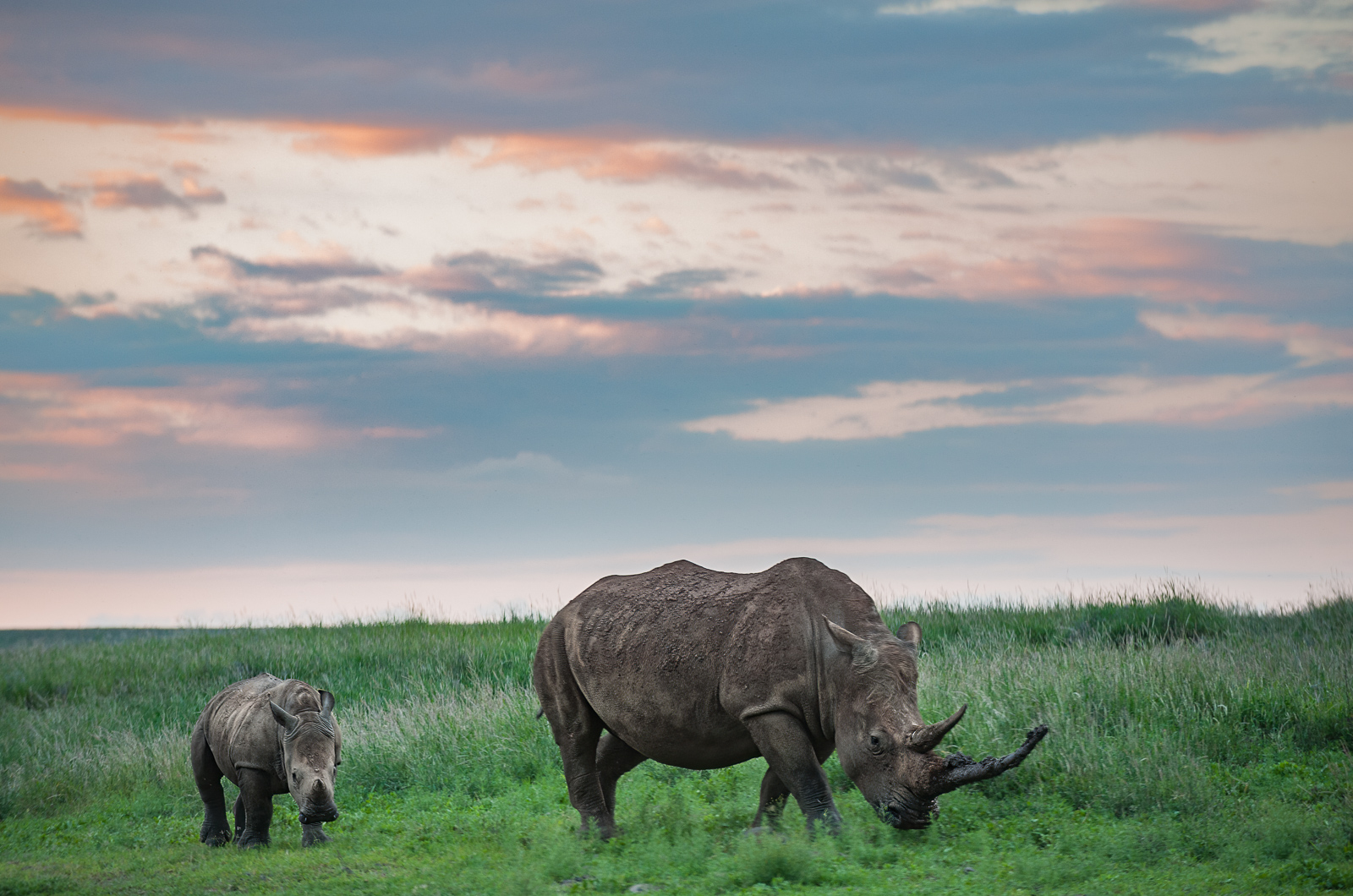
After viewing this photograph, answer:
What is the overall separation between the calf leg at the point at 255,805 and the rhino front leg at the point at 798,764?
19.4 ft

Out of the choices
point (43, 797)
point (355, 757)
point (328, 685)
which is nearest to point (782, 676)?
point (355, 757)

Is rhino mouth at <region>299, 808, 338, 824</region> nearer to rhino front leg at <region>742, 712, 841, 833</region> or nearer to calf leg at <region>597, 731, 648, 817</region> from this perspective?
calf leg at <region>597, 731, 648, 817</region>

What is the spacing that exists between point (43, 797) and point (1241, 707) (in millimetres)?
18144

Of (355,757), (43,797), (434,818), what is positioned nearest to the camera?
(434,818)

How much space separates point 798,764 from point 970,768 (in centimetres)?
153

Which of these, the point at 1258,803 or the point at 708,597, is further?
the point at 1258,803

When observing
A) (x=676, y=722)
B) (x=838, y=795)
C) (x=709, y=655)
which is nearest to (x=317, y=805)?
(x=676, y=722)

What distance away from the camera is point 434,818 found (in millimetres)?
13633

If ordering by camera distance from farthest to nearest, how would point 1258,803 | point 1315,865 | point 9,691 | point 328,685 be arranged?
point 9,691
point 328,685
point 1258,803
point 1315,865

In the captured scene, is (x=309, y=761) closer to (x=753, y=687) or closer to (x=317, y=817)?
(x=317, y=817)

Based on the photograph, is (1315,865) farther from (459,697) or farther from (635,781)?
(459,697)

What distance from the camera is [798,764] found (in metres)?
9.25

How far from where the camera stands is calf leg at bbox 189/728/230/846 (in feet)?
43.1

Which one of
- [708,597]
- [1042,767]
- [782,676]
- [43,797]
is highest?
[708,597]
